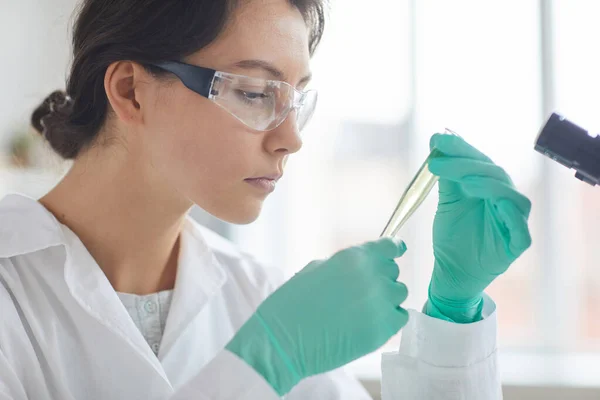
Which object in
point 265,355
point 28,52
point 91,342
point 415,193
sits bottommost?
point 91,342

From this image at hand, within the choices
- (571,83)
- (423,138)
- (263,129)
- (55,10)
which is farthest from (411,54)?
(263,129)

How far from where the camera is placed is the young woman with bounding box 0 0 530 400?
3.73 ft

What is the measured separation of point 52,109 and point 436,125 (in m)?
1.70

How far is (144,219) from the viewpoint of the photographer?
150cm

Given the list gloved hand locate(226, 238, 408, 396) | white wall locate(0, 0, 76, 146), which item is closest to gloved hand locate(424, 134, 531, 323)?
gloved hand locate(226, 238, 408, 396)

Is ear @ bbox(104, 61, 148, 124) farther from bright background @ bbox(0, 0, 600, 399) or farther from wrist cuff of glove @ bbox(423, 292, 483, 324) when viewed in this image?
bright background @ bbox(0, 0, 600, 399)

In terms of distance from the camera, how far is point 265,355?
3.51ft

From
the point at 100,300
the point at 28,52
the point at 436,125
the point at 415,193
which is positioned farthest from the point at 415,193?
the point at 28,52

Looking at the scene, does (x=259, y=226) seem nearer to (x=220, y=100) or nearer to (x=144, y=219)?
(x=144, y=219)

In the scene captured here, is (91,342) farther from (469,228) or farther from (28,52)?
(28,52)

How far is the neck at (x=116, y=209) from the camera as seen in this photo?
146 centimetres

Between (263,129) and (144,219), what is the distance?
0.38 m

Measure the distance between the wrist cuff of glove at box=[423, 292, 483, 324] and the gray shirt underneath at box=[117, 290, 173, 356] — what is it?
0.62m

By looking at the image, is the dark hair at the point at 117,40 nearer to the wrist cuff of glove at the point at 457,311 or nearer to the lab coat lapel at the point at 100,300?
the lab coat lapel at the point at 100,300
